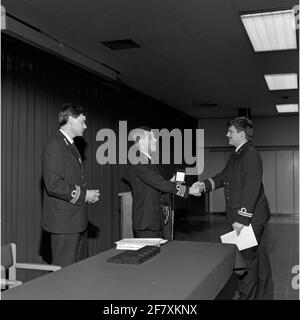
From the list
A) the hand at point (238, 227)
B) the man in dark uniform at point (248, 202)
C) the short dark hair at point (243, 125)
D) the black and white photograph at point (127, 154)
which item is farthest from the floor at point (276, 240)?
the short dark hair at point (243, 125)

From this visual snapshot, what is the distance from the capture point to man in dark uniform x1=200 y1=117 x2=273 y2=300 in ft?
11.3

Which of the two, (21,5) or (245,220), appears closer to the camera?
(245,220)

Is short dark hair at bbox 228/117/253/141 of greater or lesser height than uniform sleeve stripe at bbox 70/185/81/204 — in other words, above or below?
above

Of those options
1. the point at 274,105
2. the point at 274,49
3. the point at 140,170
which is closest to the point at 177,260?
the point at 140,170

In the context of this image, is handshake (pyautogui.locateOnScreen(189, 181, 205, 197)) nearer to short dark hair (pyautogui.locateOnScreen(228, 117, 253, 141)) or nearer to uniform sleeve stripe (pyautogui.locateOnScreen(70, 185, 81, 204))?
short dark hair (pyautogui.locateOnScreen(228, 117, 253, 141))

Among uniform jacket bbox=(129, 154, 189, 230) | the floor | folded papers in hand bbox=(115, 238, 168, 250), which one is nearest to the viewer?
folded papers in hand bbox=(115, 238, 168, 250)

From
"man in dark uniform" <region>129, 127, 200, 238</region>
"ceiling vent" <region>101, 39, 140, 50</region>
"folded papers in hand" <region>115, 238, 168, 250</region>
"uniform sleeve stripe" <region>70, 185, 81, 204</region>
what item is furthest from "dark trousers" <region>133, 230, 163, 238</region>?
"ceiling vent" <region>101, 39, 140, 50</region>

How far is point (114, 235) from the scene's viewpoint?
6922mm

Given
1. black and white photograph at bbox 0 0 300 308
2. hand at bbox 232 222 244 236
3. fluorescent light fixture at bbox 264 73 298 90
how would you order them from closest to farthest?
black and white photograph at bbox 0 0 300 308
hand at bbox 232 222 244 236
fluorescent light fixture at bbox 264 73 298 90

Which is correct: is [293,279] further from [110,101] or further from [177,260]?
[110,101]

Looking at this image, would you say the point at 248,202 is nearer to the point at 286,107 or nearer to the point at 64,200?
the point at 64,200

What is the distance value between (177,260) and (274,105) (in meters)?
8.73

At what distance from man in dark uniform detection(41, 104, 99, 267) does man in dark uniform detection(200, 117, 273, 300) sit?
1.15 metres

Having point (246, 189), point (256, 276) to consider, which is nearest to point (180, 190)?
point (246, 189)
